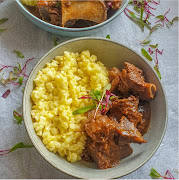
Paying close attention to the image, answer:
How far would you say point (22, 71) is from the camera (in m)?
Result: 2.50

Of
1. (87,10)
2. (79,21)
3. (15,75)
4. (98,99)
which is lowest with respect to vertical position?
(15,75)

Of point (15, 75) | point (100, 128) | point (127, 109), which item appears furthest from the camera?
point (15, 75)

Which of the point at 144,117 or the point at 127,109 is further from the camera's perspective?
the point at 144,117

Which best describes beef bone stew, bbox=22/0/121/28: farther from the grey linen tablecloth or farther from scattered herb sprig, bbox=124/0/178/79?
scattered herb sprig, bbox=124/0/178/79

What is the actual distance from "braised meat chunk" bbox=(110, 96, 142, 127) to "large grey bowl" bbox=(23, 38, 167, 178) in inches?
7.1

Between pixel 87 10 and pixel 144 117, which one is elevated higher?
pixel 87 10

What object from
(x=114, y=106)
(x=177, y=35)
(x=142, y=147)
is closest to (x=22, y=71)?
(x=114, y=106)

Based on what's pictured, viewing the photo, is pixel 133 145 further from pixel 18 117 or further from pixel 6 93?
pixel 6 93

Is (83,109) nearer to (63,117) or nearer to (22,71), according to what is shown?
(63,117)

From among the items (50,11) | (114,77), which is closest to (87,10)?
(50,11)

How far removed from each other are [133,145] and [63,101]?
2.29 ft

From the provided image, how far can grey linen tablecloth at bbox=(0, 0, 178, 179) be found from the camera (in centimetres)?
234

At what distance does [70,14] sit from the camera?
7.81ft

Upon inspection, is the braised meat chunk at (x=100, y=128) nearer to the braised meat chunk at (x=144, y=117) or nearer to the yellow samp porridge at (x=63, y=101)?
the yellow samp porridge at (x=63, y=101)
